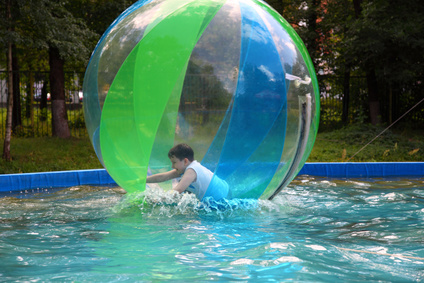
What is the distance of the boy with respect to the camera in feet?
16.4

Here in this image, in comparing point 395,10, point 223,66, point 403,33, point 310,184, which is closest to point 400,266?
point 223,66

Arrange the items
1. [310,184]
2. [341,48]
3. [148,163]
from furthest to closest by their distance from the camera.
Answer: [341,48]
[310,184]
[148,163]

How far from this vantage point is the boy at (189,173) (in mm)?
5008

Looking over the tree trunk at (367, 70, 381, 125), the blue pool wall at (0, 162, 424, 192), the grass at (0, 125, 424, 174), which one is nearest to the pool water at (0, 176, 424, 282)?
the blue pool wall at (0, 162, 424, 192)

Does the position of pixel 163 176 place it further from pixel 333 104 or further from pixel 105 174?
pixel 333 104

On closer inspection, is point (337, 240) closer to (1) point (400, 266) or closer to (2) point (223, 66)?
(1) point (400, 266)

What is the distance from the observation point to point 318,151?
11344 millimetres

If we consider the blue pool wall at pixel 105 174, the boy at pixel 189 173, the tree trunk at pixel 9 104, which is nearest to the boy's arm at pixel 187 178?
the boy at pixel 189 173

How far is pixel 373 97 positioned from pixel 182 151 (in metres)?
11.4

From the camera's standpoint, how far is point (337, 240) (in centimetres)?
450

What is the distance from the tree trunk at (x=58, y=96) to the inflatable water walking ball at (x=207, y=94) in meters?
7.79

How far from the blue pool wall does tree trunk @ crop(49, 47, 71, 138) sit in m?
5.21

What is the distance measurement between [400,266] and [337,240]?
854mm

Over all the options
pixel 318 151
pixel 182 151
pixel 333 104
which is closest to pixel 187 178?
pixel 182 151
